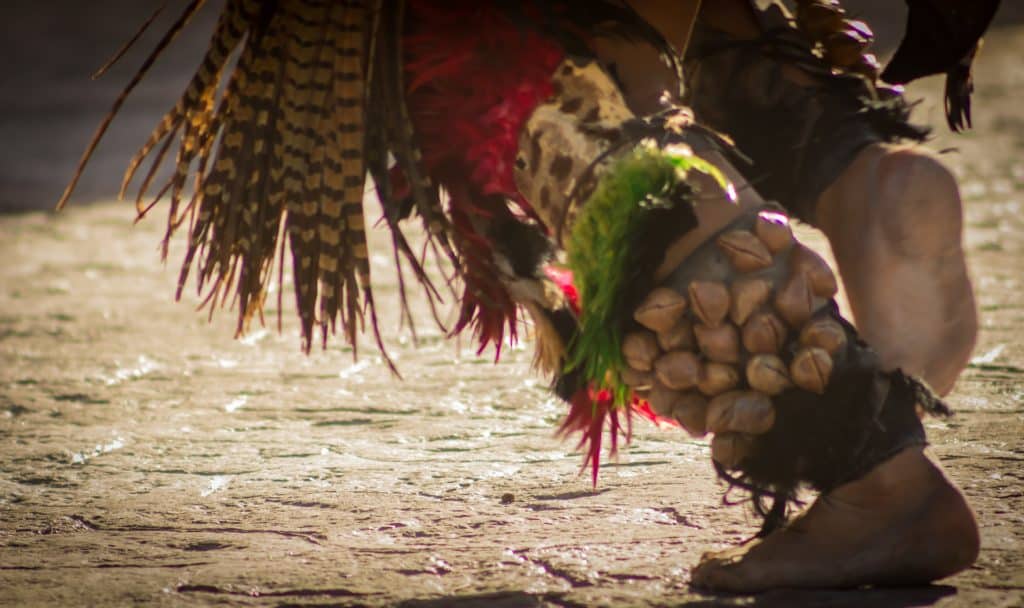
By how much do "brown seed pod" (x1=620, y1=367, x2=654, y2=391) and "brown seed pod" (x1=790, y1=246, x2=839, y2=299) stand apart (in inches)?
8.5

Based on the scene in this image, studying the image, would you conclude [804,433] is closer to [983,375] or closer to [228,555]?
[228,555]

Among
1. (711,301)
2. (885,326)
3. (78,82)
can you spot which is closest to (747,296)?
(711,301)

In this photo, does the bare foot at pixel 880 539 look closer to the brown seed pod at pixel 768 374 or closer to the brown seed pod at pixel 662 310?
the brown seed pod at pixel 768 374

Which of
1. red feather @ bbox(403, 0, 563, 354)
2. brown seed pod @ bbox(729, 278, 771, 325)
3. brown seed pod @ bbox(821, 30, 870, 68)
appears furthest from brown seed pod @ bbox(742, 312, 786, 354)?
brown seed pod @ bbox(821, 30, 870, 68)

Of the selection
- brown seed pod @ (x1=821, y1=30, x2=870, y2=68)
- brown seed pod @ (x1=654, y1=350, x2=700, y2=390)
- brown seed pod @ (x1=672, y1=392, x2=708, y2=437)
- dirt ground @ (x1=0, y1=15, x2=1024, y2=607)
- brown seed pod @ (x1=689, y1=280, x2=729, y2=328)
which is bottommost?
dirt ground @ (x1=0, y1=15, x2=1024, y2=607)

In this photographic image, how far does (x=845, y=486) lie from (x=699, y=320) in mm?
273

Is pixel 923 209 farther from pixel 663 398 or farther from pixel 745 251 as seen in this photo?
pixel 663 398

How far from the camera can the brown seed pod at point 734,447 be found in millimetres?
1802

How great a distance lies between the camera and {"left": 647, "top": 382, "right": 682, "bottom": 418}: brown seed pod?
71.6 inches

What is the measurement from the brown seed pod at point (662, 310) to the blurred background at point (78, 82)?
4.34m

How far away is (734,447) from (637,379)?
0.14 m

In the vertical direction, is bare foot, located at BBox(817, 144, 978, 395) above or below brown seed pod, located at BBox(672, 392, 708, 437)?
above

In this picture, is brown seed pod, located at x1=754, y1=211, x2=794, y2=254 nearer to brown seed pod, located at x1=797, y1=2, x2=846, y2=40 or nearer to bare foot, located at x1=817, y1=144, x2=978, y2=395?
bare foot, located at x1=817, y1=144, x2=978, y2=395

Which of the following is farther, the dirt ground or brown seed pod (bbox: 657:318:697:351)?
the dirt ground
